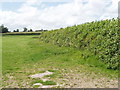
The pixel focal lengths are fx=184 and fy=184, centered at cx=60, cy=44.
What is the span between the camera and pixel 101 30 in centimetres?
1207

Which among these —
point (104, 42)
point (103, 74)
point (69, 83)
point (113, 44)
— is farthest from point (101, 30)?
point (69, 83)

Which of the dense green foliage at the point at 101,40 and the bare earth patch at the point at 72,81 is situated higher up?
the dense green foliage at the point at 101,40

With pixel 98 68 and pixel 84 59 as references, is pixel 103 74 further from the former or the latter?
pixel 84 59

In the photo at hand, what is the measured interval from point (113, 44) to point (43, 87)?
511 centimetres

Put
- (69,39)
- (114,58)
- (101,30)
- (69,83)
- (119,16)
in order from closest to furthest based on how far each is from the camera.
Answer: (69,83) → (114,58) → (119,16) → (101,30) → (69,39)

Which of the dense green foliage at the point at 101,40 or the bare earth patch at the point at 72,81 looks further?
the dense green foliage at the point at 101,40

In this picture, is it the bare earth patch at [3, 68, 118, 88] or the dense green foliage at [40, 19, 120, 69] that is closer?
the bare earth patch at [3, 68, 118, 88]

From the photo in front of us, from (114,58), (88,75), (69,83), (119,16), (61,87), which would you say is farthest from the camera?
(119,16)

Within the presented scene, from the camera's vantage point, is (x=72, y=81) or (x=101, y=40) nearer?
(x=72, y=81)

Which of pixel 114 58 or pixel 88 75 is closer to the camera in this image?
pixel 88 75

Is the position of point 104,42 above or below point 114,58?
above

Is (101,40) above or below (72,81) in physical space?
above

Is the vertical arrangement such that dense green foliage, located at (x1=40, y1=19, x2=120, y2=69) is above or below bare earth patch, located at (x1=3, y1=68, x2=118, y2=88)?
above

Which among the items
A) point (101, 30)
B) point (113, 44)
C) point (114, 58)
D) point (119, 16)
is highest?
point (119, 16)
